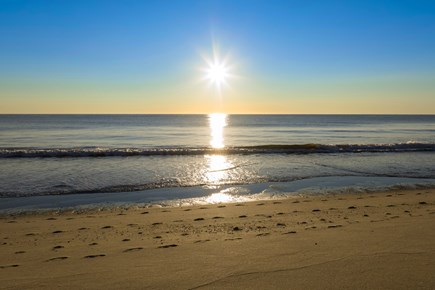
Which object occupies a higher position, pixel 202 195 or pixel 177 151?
pixel 177 151

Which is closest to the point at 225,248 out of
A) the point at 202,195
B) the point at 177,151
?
the point at 202,195

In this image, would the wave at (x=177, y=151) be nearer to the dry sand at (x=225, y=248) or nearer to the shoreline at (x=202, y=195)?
the shoreline at (x=202, y=195)

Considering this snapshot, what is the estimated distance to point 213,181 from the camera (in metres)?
14.5

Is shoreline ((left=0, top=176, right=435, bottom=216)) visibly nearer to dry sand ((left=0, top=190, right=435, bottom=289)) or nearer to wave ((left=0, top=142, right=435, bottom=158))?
dry sand ((left=0, top=190, right=435, bottom=289))

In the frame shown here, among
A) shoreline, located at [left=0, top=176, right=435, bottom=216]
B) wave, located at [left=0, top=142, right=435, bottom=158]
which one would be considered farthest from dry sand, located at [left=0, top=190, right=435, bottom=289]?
wave, located at [left=0, top=142, right=435, bottom=158]

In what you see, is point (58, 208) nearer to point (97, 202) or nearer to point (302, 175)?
point (97, 202)

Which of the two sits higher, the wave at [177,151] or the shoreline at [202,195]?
the wave at [177,151]

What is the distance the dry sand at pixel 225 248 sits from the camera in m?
4.15

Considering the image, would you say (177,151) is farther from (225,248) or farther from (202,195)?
(225,248)

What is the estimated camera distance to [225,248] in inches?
217

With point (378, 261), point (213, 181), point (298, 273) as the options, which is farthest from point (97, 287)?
point (213, 181)

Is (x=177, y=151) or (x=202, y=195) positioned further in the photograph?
(x=177, y=151)

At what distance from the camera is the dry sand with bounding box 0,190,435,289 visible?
13.6ft

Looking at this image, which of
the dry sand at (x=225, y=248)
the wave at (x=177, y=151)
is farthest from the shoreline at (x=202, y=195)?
the wave at (x=177, y=151)
